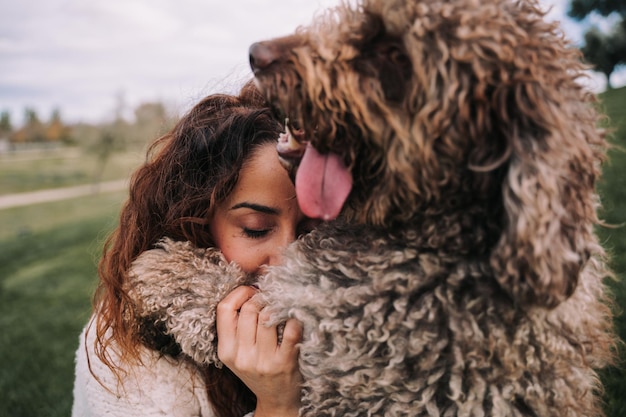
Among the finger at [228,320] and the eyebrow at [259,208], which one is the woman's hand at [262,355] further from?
the eyebrow at [259,208]

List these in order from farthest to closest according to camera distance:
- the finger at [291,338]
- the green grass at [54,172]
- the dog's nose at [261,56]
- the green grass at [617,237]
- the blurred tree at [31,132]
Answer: the blurred tree at [31,132] < the green grass at [54,172] < the green grass at [617,237] < the finger at [291,338] < the dog's nose at [261,56]

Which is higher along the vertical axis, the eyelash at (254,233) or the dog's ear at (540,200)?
the dog's ear at (540,200)

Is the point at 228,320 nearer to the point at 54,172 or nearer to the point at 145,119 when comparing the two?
the point at 145,119

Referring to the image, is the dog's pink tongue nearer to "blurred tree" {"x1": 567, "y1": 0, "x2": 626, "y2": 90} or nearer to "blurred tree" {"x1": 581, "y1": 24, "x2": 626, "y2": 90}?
"blurred tree" {"x1": 567, "y1": 0, "x2": 626, "y2": 90}

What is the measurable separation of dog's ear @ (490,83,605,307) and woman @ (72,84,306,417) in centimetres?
98

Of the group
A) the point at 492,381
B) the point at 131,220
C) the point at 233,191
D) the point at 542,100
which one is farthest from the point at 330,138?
the point at 131,220

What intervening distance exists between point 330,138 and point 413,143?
0.32 m

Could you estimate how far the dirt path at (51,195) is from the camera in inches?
1166

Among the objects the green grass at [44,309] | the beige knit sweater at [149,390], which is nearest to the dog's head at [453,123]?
the beige knit sweater at [149,390]

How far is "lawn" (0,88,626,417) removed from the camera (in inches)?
207

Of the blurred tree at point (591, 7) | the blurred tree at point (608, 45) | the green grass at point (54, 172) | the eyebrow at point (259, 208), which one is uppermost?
the eyebrow at point (259, 208)

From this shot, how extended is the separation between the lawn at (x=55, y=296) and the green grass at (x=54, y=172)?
19155 mm

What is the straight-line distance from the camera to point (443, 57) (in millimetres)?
1860

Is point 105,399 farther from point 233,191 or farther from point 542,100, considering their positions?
point 542,100
